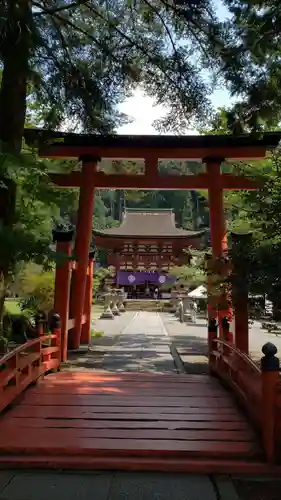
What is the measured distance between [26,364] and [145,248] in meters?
31.7

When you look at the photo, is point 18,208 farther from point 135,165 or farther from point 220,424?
point 135,165

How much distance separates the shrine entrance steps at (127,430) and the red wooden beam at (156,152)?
18.8 ft

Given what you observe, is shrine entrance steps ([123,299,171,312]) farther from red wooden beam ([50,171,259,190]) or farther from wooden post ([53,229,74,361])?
wooden post ([53,229,74,361])

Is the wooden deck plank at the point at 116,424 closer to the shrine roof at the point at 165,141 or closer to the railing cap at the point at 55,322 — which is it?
the railing cap at the point at 55,322

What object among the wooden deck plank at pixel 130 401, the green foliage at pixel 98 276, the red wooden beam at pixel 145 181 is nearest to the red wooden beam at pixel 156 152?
the red wooden beam at pixel 145 181

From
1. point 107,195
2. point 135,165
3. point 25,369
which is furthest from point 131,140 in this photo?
point 107,195

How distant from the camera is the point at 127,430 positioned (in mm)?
4039

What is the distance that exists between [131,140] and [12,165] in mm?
6451

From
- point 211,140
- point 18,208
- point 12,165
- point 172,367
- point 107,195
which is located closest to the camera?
point 12,165

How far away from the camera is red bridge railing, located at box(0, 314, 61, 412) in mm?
4551

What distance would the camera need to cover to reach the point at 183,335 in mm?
14055

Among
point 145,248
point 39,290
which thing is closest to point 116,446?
point 39,290

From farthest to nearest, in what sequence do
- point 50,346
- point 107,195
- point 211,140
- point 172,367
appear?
point 107,195, point 211,140, point 172,367, point 50,346

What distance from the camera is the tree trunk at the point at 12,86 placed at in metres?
4.61
